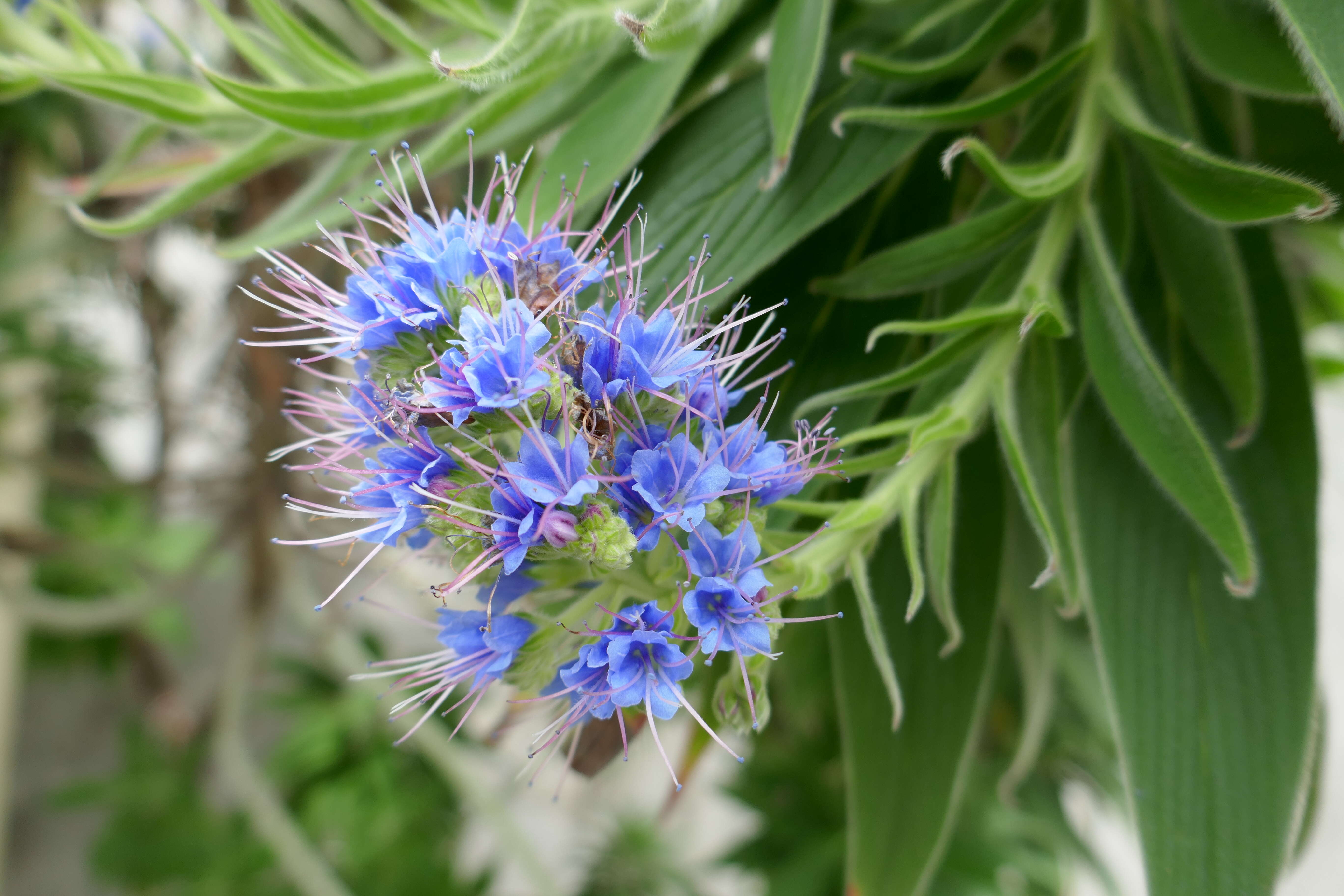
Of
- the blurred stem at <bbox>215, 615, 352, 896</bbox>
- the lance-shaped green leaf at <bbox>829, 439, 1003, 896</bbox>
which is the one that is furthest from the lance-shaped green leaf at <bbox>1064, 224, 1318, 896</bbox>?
the blurred stem at <bbox>215, 615, 352, 896</bbox>

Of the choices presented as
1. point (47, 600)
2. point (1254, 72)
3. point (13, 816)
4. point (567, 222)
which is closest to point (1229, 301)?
point (1254, 72)

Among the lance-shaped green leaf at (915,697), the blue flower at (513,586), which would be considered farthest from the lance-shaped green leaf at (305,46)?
the lance-shaped green leaf at (915,697)

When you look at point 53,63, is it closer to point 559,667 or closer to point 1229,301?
point 559,667

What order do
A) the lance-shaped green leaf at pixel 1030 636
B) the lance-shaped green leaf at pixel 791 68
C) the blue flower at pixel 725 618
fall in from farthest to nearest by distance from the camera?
the lance-shaped green leaf at pixel 1030 636 → the lance-shaped green leaf at pixel 791 68 → the blue flower at pixel 725 618

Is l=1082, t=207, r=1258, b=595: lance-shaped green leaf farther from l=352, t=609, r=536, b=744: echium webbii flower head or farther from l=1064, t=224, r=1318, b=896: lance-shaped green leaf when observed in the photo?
l=352, t=609, r=536, b=744: echium webbii flower head

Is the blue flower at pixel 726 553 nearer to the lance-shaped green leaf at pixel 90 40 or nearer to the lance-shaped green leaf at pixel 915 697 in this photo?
the lance-shaped green leaf at pixel 915 697

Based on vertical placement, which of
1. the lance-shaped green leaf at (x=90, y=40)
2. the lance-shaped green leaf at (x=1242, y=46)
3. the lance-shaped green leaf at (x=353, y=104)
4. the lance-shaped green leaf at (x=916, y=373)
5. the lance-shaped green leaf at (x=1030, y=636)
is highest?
the lance-shaped green leaf at (x=90, y=40)
